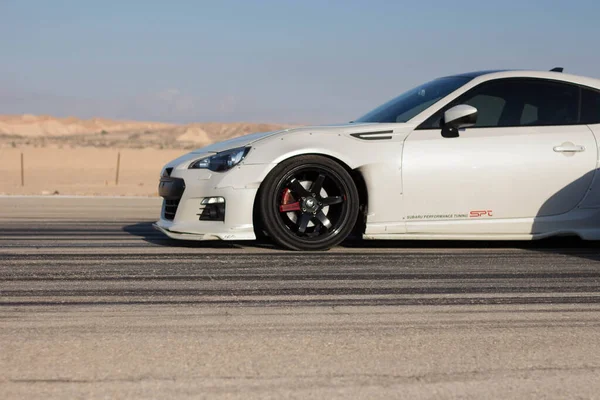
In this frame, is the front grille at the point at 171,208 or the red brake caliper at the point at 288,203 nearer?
the red brake caliper at the point at 288,203

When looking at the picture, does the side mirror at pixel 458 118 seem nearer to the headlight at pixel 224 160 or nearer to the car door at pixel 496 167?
the car door at pixel 496 167

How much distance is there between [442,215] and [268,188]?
4.64 feet

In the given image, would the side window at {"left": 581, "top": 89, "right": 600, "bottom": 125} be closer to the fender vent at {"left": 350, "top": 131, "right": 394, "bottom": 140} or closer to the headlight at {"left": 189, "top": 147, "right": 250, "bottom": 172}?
the fender vent at {"left": 350, "top": 131, "right": 394, "bottom": 140}

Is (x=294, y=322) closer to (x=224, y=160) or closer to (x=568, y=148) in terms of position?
(x=224, y=160)

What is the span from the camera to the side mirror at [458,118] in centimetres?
712

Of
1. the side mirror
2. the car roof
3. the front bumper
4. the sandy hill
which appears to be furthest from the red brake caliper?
the sandy hill

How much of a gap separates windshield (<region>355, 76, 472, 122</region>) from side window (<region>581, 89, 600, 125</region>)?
1.02 metres

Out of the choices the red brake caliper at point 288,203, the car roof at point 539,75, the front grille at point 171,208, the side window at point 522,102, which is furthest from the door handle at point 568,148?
the front grille at point 171,208

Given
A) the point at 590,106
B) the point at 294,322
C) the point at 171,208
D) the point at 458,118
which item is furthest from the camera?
the point at 590,106

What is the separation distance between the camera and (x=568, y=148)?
24.4ft

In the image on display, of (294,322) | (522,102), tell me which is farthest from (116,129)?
(294,322)

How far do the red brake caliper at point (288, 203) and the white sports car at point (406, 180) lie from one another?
12 mm

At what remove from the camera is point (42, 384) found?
3.42m

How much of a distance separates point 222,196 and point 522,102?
8.82 ft
